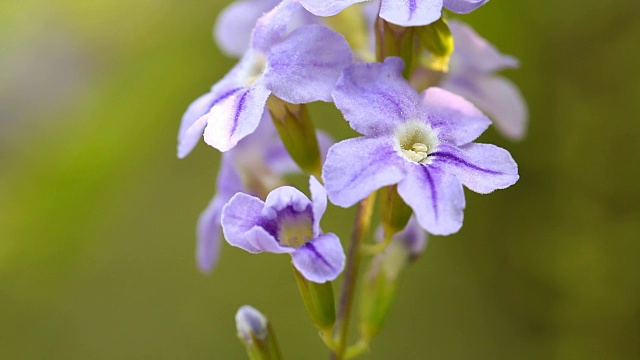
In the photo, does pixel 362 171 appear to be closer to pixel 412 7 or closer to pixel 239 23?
pixel 412 7

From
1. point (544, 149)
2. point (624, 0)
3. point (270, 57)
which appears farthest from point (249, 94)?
point (624, 0)

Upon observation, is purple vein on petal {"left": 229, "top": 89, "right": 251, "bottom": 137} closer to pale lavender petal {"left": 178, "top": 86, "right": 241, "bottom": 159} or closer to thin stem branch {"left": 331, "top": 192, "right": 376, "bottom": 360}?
pale lavender petal {"left": 178, "top": 86, "right": 241, "bottom": 159}

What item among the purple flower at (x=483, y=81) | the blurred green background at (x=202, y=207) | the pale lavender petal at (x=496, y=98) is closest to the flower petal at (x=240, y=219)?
the purple flower at (x=483, y=81)

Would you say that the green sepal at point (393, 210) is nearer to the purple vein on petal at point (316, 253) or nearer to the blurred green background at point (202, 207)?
the purple vein on petal at point (316, 253)

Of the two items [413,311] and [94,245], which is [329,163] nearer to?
[413,311]

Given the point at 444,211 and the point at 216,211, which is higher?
the point at 444,211

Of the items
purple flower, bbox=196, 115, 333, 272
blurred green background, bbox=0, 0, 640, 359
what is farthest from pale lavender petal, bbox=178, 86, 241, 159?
blurred green background, bbox=0, 0, 640, 359

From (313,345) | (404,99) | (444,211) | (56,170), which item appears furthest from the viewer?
(313,345)

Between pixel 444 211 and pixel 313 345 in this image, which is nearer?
pixel 444 211
